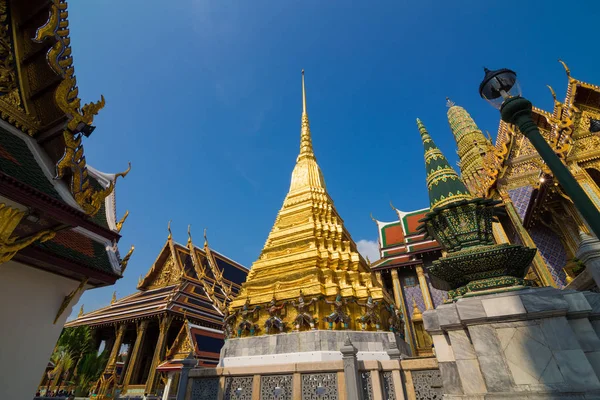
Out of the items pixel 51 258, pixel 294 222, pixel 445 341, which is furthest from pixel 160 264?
pixel 445 341

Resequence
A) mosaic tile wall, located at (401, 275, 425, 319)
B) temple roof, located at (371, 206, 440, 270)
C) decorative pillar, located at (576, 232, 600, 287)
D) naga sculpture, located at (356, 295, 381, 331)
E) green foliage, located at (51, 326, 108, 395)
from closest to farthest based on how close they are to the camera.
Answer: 1. decorative pillar, located at (576, 232, 600, 287)
2. naga sculpture, located at (356, 295, 381, 331)
3. green foliage, located at (51, 326, 108, 395)
4. mosaic tile wall, located at (401, 275, 425, 319)
5. temple roof, located at (371, 206, 440, 270)

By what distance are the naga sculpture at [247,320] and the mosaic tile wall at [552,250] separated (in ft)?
34.6

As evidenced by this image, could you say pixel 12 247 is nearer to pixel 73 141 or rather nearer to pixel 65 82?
pixel 73 141

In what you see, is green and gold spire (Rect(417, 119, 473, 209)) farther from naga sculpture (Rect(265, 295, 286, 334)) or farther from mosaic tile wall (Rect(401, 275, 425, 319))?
mosaic tile wall (Rect(401, 275, 425, 319))

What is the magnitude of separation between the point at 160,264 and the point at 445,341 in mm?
22055

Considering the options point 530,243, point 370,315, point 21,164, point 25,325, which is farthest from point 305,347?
point 530,243

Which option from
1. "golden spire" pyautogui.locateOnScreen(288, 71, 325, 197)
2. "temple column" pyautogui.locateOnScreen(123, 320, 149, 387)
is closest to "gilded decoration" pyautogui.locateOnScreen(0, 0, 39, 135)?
"golden spire" pyautogui.locateOnScreen(288, 71, 325, 197)

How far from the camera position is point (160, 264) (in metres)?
21.3

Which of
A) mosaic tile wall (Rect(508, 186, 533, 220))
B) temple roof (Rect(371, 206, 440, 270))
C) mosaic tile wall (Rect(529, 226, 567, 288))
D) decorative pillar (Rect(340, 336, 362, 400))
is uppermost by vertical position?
temple roof (Rect(371, 206, 440, 270))

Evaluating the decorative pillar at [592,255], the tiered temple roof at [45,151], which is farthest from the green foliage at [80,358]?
the decorative pillar at [592,255]

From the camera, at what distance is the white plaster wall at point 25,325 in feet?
14.5

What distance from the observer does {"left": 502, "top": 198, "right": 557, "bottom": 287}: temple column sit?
1012 centimetres

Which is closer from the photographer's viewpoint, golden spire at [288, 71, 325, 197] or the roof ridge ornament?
the roof ridge ornament

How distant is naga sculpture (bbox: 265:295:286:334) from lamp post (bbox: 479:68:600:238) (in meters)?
8.01
